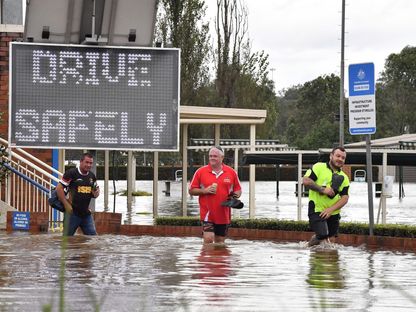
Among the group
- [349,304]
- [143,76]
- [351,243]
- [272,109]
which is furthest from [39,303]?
[272,109]

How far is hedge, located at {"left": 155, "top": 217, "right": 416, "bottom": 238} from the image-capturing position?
1822 centimetres

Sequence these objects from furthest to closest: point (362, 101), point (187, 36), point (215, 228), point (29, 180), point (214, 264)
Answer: point (187, 36) → point (29, 180) → point (362, 101) → point (215, 228) → point (214, 264)

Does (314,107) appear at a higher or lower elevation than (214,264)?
higher

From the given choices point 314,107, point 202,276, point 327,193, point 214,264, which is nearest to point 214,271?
point 202,276

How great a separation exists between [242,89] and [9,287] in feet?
159

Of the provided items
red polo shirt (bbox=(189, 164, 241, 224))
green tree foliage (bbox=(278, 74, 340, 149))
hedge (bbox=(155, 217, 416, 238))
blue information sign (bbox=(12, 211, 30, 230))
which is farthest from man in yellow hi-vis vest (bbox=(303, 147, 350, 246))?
green tree foliage (bbox=(278, 74, 340, 149))

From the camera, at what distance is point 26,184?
23.4 meters

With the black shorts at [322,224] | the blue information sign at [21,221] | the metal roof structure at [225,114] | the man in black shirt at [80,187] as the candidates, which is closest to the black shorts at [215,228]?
the black shorts at [322,224]

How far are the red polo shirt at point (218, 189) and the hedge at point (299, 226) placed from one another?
3.24m

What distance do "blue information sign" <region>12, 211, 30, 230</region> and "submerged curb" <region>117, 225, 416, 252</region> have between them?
164cm

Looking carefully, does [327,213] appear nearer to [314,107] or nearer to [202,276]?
[202,276]

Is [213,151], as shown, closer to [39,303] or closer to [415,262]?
[415,262]

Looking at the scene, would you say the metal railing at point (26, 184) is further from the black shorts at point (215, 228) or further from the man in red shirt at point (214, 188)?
the man in red shirt at point (214, 188)

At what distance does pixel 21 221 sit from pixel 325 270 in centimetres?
958
